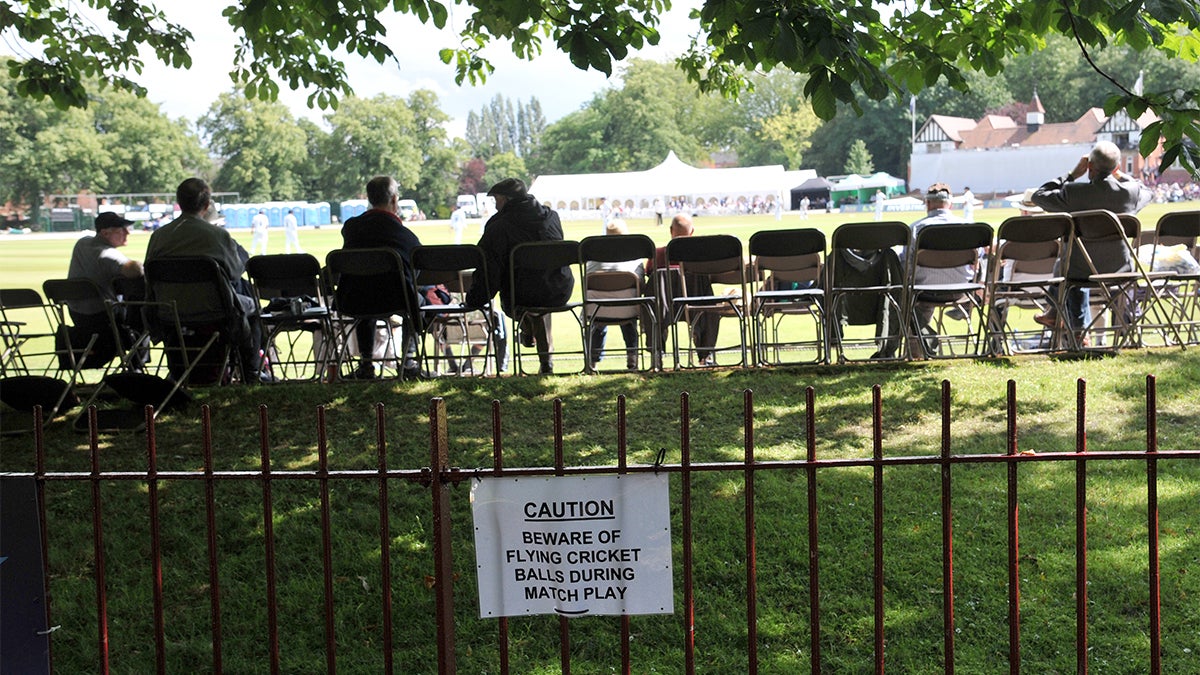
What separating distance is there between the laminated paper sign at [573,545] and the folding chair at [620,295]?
492 cm

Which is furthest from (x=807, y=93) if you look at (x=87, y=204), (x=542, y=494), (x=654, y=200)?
(x=87, y=204)

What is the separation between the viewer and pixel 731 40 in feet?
Answer: 17.6

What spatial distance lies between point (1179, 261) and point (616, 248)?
13.9 ft

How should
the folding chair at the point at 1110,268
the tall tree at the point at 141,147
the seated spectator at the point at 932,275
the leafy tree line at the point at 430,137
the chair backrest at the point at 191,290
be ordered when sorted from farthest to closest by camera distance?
the tall tree at the point at 141,147 < the leafy tree line at the point at 430,137 < the seated spectator at the point at 932,275 < the folding chair at the point at 1110,268 < the chair backrest at the point at 191,290

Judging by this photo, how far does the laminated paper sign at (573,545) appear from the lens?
2521 mm

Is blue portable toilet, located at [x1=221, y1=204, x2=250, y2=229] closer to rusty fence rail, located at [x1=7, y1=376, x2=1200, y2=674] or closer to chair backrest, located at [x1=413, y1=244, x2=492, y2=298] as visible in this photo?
chair backrest, located at [x1=413, y1=244, x2=492, y2=298]

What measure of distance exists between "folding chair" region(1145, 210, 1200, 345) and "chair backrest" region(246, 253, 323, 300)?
5.65 m

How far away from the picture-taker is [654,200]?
2795 inches

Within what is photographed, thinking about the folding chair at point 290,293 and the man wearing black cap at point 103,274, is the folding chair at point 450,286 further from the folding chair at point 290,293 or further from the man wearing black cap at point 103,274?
the man wearing black cap at point 103,274

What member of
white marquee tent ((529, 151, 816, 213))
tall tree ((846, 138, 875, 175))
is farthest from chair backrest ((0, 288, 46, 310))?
tall tree ((846, 138, 875, 175))

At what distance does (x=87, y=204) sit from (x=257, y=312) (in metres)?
72.1

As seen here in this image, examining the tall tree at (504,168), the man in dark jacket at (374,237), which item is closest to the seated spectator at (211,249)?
the man in dark jacket at (374,237)

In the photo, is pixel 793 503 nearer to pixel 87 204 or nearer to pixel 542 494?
pixel 542 494

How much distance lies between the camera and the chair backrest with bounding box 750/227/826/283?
7707 millimetres
